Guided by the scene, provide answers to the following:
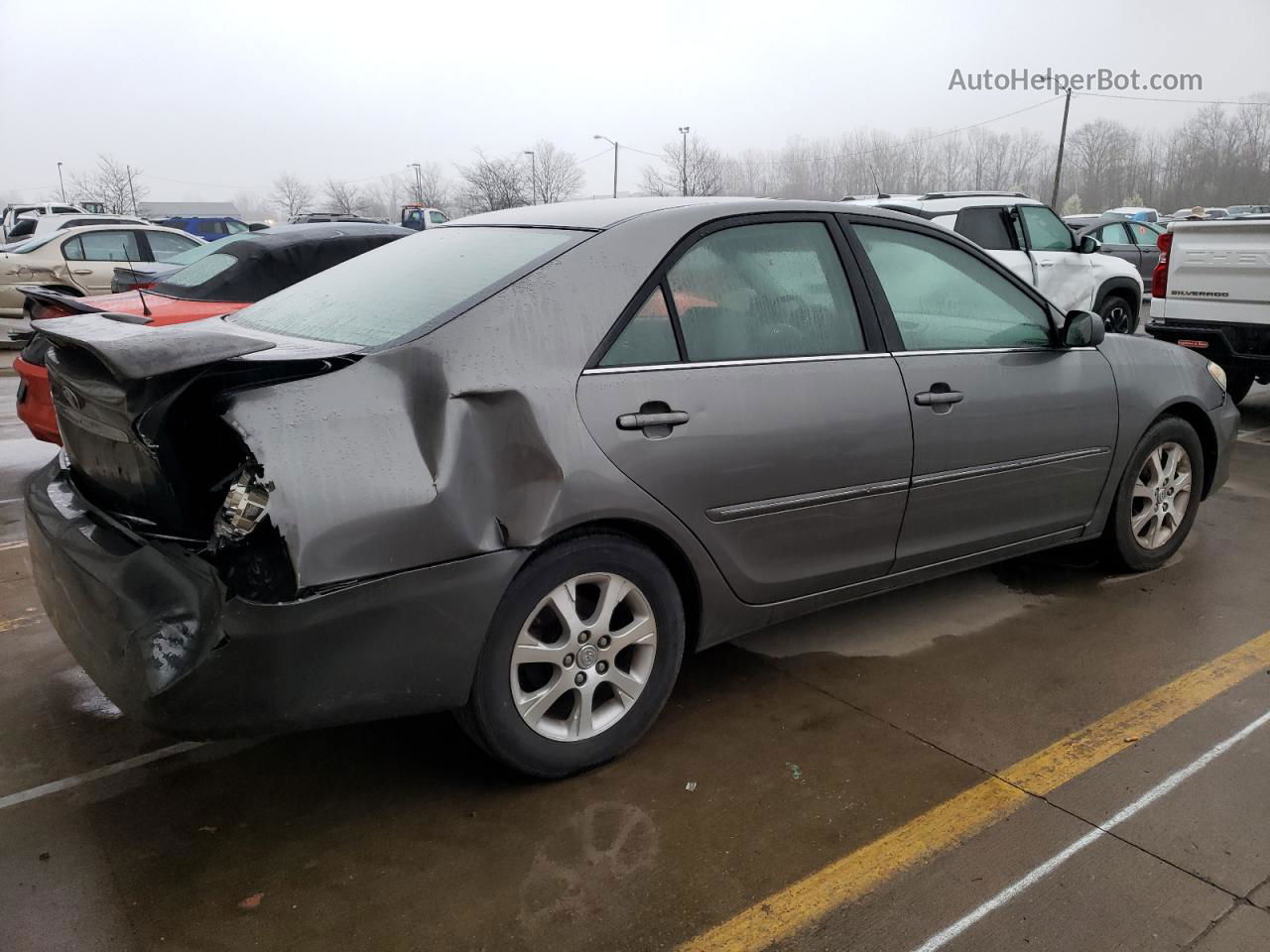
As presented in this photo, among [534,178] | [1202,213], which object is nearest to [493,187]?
[534,178]

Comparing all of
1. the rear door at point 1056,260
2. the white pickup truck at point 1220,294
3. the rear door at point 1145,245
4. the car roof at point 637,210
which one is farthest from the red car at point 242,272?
the rear door at point 1145,245

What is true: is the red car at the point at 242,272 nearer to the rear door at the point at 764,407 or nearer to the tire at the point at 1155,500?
the rear door at the point at 764,407

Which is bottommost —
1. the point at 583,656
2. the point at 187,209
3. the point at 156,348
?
the point at 583,656

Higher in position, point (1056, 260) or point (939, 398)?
point (1056, 260)

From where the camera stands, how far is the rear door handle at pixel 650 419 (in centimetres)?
281

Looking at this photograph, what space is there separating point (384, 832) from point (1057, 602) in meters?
3.04

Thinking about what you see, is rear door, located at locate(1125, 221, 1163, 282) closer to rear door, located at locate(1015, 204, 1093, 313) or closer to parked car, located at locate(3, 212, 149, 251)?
rear door, located at locate(1015, 204, 1093, 313)

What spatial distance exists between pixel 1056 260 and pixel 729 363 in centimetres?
892

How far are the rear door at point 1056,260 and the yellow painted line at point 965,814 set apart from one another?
25.2 feet

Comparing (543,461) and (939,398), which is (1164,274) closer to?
(939,398)

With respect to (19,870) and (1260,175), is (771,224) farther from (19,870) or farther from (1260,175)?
(1260,175)

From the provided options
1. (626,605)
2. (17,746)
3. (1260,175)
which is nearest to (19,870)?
(17,746)

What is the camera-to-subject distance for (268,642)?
2301mm

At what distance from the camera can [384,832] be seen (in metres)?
2.70
